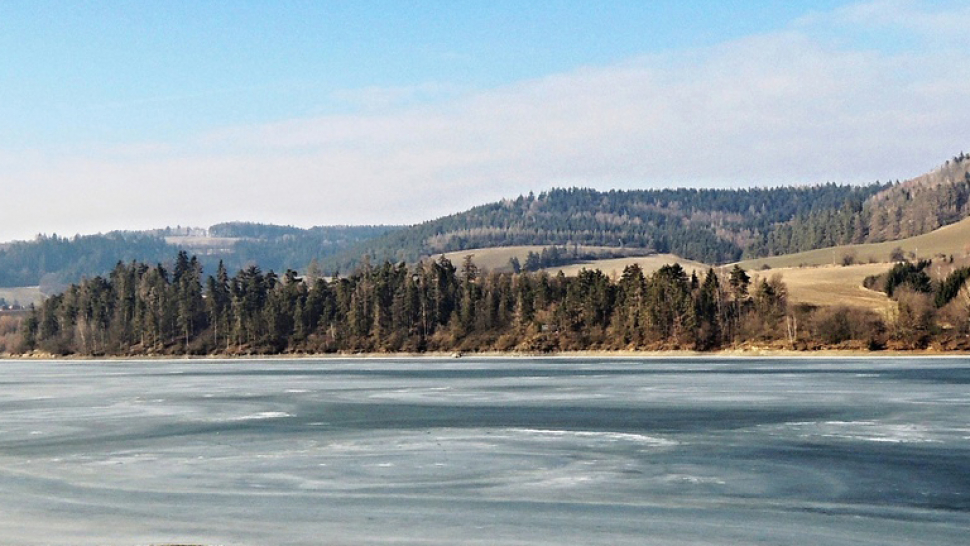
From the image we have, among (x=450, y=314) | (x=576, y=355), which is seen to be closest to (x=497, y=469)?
(x=576, y=355)

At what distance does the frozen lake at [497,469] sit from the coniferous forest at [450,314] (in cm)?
6555

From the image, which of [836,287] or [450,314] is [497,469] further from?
[836,287]

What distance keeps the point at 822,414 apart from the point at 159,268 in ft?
453

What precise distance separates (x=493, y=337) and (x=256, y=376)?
195 ft

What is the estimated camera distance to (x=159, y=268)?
16588cm

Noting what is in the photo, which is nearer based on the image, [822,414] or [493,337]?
[822,414]

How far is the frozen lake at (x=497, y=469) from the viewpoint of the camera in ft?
67.6

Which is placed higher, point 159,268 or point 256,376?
point 159,268

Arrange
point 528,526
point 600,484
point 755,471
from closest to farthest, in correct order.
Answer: point 528,526, point 600,484, point 755,471

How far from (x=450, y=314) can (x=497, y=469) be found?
118 meters

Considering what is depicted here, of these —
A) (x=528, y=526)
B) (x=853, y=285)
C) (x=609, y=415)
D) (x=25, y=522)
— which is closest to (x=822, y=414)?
(x=609, y=415)

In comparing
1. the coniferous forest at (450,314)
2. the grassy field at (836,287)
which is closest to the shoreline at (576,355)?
the coniferous forest at (450,314)

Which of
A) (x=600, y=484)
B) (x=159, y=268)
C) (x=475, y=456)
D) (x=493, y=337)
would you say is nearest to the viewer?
(x=600, y=484)

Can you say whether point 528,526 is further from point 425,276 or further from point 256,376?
point 425,276
